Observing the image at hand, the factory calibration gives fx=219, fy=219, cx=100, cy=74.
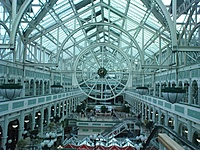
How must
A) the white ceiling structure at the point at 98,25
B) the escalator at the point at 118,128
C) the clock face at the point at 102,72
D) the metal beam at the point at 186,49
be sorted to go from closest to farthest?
the metal beam at the point at 186,49 < the white ceiling structure at the point at 98,25 < the clock face at the point at 102,72 < the escalator at the point at 118,128

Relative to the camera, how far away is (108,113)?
43.7m

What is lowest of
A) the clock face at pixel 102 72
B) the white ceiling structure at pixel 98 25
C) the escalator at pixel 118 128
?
the escalator at pixel 118 128

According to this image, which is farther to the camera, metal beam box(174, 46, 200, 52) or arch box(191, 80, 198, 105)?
arch box(191, 80, 198, 105)

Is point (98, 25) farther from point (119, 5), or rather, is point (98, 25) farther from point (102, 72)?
point (102, 72)

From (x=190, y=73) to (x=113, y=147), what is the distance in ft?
30.4

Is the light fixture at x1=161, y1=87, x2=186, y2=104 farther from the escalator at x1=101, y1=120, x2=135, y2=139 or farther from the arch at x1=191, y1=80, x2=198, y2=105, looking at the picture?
the escalator at x1=101, y1=120, x2=135, y2=139

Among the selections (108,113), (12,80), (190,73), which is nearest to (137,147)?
(190,73)

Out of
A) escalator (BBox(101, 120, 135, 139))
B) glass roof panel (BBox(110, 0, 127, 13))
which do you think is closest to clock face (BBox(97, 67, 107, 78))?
glass roof panel (BBox(110, 0, 127, 13))

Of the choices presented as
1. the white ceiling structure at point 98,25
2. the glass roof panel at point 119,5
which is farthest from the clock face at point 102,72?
the glass roof panel at point 119,5

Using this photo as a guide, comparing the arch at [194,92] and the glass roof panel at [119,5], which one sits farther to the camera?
the glass roof panel at [119,5]

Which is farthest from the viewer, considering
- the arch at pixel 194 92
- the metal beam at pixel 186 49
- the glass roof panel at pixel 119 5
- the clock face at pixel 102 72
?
the glass roof panel at pixel 119 5

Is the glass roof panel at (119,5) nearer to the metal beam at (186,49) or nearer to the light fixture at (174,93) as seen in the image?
the metal beam at (186,49)

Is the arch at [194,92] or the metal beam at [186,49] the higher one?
the metal beam at [186,49]

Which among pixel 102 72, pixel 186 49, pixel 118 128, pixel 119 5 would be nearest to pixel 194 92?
pixel 102 72
